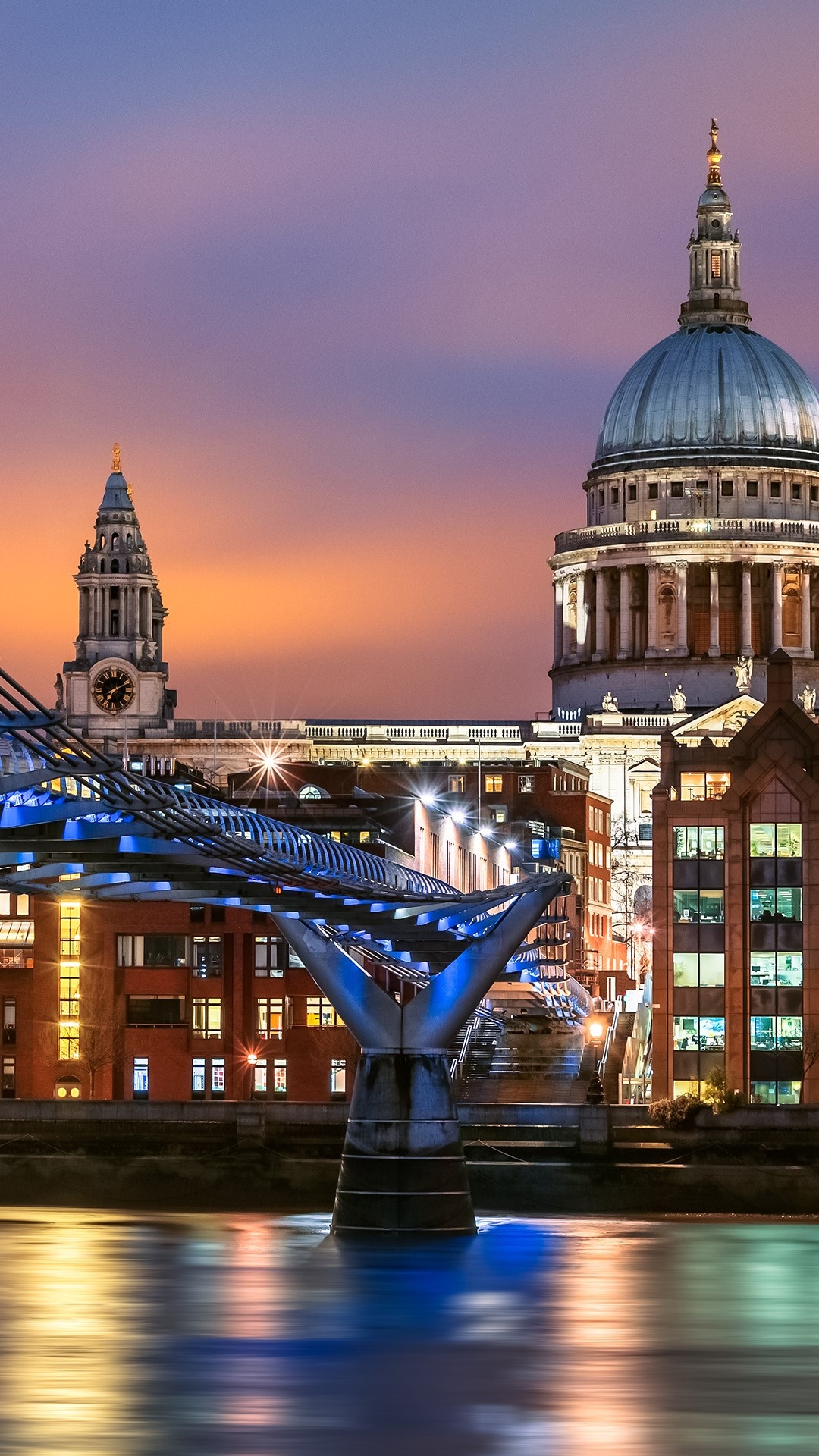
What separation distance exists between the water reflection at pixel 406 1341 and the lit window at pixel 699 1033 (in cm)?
2006

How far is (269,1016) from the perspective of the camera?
112 meters

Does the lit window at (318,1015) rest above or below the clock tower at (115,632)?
below

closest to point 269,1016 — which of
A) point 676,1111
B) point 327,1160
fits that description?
point 327,1160

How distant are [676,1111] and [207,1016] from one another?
2232cm

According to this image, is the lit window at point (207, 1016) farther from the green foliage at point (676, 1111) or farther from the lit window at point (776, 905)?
the green foliage at point (676, 1111)

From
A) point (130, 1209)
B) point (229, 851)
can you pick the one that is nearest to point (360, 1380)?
point (229, 851)

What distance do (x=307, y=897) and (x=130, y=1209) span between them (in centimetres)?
1698

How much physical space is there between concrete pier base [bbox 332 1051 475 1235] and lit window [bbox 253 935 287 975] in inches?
1441

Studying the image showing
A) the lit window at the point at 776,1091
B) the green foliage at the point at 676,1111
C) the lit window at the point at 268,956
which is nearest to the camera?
the green foliage at the point at 676,1111

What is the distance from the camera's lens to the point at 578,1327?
210ft

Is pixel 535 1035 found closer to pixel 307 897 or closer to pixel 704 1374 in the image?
pixel 307 897

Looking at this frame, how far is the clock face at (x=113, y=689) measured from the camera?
19612 centimetres

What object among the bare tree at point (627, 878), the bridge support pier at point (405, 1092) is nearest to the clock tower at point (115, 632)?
the bare tree at point (627, 878)

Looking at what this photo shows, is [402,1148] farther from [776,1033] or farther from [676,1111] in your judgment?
[776,1033]
